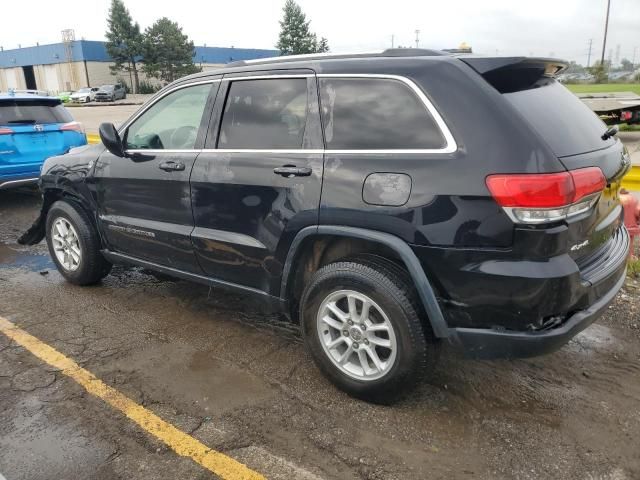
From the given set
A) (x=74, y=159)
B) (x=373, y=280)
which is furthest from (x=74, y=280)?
(x=373, y=280)

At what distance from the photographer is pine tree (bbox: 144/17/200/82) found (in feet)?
205

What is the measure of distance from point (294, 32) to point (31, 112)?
61.6m

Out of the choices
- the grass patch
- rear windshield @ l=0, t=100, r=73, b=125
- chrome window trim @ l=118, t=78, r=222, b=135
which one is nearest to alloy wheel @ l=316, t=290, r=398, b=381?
chrome window trim @ l=118, t=78, r=222, b=135

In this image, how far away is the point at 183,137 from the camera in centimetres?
386

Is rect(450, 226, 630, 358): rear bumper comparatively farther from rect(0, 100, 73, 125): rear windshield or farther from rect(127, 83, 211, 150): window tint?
rect(0, 100, 73, 125): rear windshield

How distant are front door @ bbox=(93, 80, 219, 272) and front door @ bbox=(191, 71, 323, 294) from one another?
154mm

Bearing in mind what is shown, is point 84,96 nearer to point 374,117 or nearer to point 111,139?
point 111,139

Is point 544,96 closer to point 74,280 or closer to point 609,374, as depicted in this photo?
point 609,374

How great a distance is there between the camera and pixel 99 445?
8.93ft

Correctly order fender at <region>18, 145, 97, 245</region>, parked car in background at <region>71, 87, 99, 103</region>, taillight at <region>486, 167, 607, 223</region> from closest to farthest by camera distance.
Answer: taillight at <region>486, 167, 607, 223</region> < fender at <region>18, 145, 97, 245</region> < parked car in background at <region>71, 87, 99, 103</region>

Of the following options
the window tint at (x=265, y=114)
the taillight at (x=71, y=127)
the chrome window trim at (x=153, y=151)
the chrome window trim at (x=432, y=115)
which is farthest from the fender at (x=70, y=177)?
the taillight at (x=71, y=127)

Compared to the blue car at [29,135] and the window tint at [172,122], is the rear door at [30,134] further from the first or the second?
the window tint at [172,122]

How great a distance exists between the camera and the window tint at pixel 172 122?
149 inches

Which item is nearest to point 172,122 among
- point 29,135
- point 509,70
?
point 509,70
